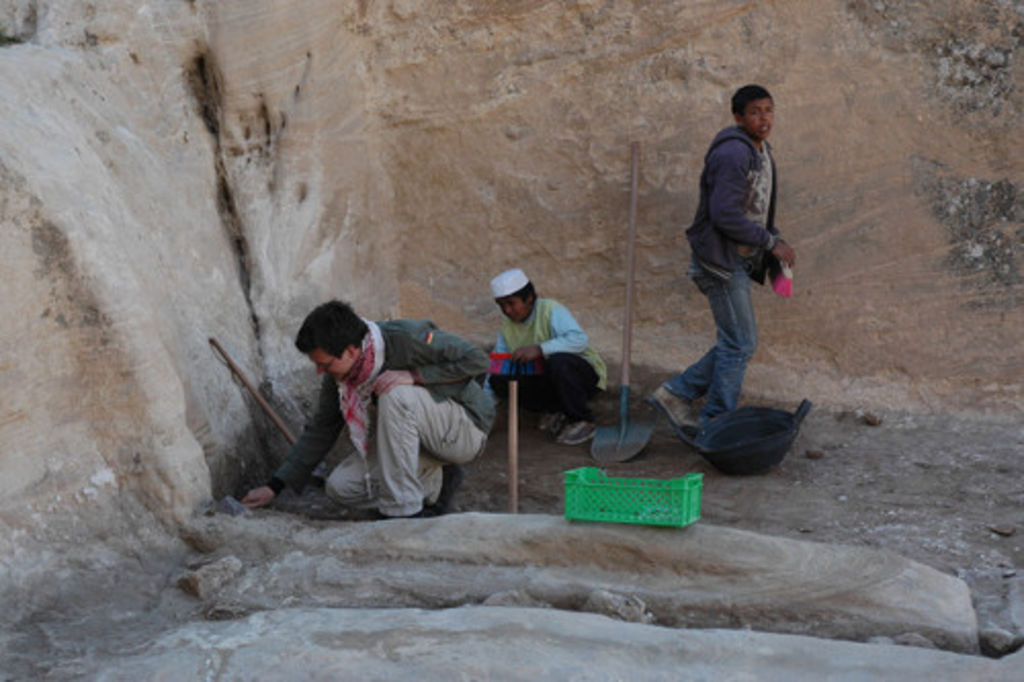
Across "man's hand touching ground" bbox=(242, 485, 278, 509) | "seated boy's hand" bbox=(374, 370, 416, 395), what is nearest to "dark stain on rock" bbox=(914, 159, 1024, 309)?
"seated boy's hand" bbox=(374, 370, 416, 395)

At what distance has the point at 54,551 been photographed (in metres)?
3.67

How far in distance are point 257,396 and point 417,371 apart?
103 centimetres

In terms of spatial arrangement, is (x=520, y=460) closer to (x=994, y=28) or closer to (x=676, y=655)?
(x=676, y=655)

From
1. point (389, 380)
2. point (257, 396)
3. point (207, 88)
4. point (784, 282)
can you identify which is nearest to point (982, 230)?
point (784, 282)

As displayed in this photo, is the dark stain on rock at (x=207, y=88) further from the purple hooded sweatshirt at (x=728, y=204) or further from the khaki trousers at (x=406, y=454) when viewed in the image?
the purple hooded sweatshirt at (x=728, y=204)

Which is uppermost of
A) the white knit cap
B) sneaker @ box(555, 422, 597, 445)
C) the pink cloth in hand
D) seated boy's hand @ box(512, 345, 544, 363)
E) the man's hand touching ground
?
the pink cloth in hand

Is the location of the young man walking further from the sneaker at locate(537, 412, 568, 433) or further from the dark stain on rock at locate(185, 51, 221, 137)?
the dark stain on rock at locate(185, 51, 221, 137)

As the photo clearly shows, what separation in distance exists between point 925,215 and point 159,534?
379 cm

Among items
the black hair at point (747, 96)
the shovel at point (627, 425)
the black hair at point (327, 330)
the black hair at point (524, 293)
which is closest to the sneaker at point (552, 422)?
the shovel at point (627, 425)

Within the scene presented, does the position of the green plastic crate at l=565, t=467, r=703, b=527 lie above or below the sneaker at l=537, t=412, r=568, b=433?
above

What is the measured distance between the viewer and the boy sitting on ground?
18.6 ft

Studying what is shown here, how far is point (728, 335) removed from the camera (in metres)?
5.15

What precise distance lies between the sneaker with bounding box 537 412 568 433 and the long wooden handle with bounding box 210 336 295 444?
1.34m

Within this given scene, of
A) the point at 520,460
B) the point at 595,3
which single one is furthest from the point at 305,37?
the point at 520,460
